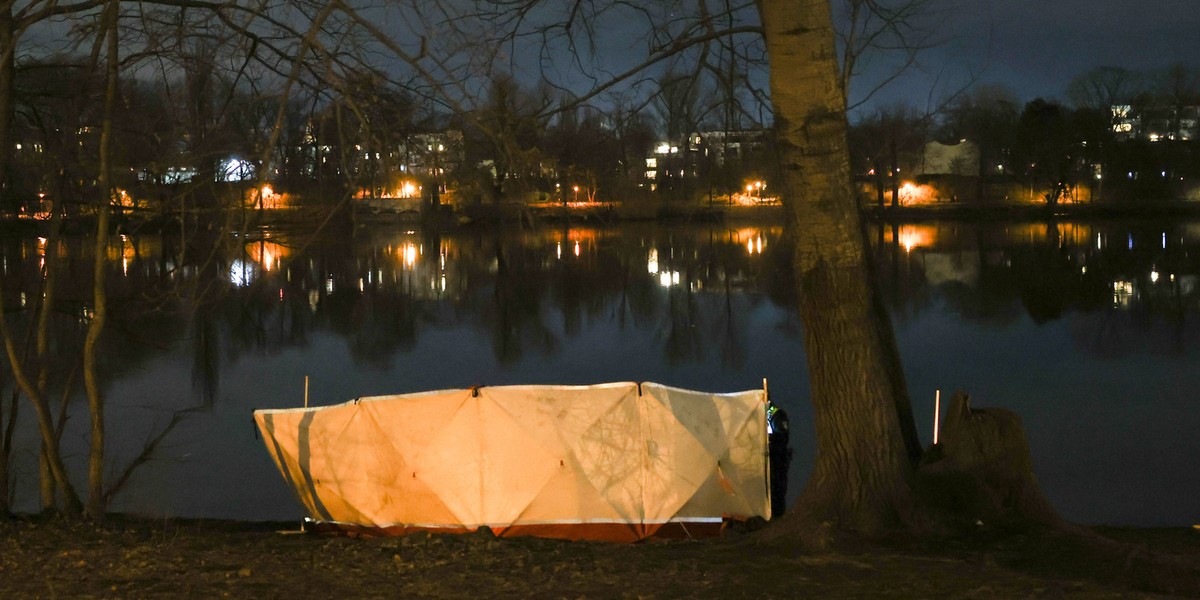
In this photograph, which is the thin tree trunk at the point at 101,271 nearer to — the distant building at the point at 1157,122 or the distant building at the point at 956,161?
the distant building at the point at 1157,122

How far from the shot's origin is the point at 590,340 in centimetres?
3078

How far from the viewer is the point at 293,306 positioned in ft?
124

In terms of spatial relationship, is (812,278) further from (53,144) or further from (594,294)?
(594,294)

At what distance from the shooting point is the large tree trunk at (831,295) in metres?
8.50

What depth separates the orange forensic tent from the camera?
11336 millimetres

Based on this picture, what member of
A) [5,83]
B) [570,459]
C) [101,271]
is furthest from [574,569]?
[5,83]

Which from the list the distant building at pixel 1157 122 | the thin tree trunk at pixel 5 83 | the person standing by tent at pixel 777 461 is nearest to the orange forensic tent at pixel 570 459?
the person standing by tent at pixel 777 461

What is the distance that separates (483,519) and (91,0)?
5.74 m

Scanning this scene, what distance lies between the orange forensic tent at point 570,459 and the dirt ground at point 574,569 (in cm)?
234

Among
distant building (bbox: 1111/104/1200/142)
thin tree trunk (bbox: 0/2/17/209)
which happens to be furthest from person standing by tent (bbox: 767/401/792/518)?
distant building (bbox: 1111/104/1200/142)

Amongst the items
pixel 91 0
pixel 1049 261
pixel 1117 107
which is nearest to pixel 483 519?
pixel 91 0

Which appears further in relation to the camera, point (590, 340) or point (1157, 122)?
point (1157, 122)

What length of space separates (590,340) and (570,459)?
19396mm

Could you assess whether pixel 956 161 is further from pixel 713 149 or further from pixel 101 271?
pixel 101 271
